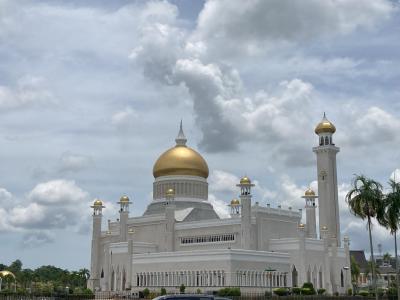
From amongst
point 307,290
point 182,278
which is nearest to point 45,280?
point 182,278

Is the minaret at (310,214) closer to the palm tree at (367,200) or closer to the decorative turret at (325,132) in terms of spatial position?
the decorative turret at (325,132)

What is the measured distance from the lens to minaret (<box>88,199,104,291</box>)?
3116 inches

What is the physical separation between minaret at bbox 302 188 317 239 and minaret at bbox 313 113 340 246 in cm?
97

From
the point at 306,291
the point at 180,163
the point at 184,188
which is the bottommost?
the point at 306,291

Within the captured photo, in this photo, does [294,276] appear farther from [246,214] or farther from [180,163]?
[180,163]

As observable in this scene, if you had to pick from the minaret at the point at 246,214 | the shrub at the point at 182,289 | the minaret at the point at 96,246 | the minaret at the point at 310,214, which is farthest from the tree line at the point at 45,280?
the minaret at the point at 310,214

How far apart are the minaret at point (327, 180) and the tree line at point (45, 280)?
3023cm

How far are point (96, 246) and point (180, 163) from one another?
1629 cm

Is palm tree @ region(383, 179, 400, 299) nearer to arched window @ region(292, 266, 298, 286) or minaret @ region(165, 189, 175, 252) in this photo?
arched window @ region(292, 266, 298, 286)

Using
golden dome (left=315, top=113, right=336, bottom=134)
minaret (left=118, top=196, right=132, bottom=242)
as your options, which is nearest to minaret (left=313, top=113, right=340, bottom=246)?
golden dome (left=315, top=113, right=336, bottom=134)

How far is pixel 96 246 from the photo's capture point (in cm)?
8106

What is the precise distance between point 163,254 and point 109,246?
10.1 m

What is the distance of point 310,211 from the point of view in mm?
74188

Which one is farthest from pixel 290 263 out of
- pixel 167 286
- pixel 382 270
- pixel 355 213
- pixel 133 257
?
pixel 382 270
